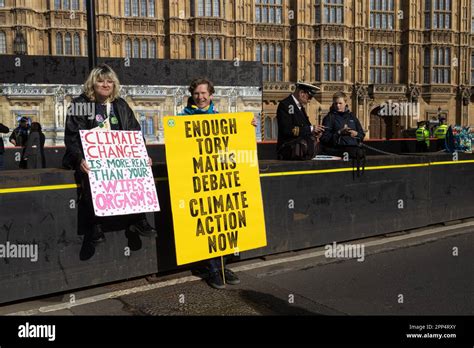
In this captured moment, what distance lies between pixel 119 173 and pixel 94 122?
22.2 inches

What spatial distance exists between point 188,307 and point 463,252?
4.14 m

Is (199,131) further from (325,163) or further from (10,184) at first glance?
(325,163)

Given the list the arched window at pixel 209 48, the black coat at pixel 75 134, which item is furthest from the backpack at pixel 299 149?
the arched window at pixel 209 48

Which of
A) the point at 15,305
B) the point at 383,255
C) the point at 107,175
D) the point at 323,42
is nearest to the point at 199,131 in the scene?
the point at 107,175

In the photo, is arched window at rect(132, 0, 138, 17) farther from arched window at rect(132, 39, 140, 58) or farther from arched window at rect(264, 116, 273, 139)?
arched window at rect(264, 116, 273, 139)

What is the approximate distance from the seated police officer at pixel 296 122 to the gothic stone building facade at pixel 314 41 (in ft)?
76.0

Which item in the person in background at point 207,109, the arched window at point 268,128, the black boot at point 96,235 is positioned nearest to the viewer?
the black boot at point 96,235

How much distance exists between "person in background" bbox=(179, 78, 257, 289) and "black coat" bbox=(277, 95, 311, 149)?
1.43 m

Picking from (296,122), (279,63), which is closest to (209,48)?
(279,63)

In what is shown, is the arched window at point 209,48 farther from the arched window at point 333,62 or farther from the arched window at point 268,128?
the arched window at point 333,62

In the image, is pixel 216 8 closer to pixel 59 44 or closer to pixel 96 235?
pixel 59 44

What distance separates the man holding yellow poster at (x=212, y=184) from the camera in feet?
15.7

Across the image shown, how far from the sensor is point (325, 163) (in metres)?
6.55

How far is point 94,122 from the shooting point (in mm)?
4559
